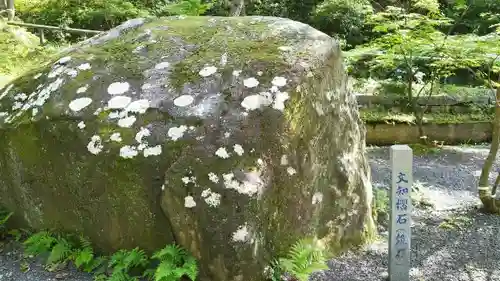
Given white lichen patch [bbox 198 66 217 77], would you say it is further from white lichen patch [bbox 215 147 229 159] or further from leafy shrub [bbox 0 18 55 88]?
leafy shrub [bbox 0 18 55 88]

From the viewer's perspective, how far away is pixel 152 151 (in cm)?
302

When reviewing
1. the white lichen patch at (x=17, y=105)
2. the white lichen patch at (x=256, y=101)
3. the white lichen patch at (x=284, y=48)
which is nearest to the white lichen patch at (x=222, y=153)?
the white lichen patch at (x=256, y=101)

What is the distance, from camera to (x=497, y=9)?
12.1 metres

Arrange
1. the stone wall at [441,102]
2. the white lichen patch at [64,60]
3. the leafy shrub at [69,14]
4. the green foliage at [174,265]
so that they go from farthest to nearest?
the leafy shrub at [69,14]
the stone wall at [441,102]
the white lichen patch at [64,60]
the green foliage at [174,265]

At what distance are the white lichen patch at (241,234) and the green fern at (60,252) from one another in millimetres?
1297

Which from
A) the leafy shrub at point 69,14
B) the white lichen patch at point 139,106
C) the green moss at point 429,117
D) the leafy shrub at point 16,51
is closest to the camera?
the white lichen patch at point 139,106

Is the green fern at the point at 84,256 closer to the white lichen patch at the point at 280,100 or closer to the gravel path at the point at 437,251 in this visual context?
the gravel path at the point at 437,251

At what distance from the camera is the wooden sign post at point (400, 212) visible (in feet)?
10.2

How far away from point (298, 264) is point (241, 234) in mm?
489

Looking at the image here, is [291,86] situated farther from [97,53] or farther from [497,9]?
[497,9]

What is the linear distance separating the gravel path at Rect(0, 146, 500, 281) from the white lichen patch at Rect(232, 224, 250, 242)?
28.5 inches

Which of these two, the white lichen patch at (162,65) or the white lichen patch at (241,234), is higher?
the white lichen patch at (162,65)

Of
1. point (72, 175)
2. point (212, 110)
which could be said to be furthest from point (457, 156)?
point (72, 175)

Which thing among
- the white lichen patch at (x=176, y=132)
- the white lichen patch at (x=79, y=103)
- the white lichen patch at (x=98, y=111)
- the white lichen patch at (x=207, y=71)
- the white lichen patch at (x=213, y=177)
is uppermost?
the white lichen patch at (x=207, y=71)
